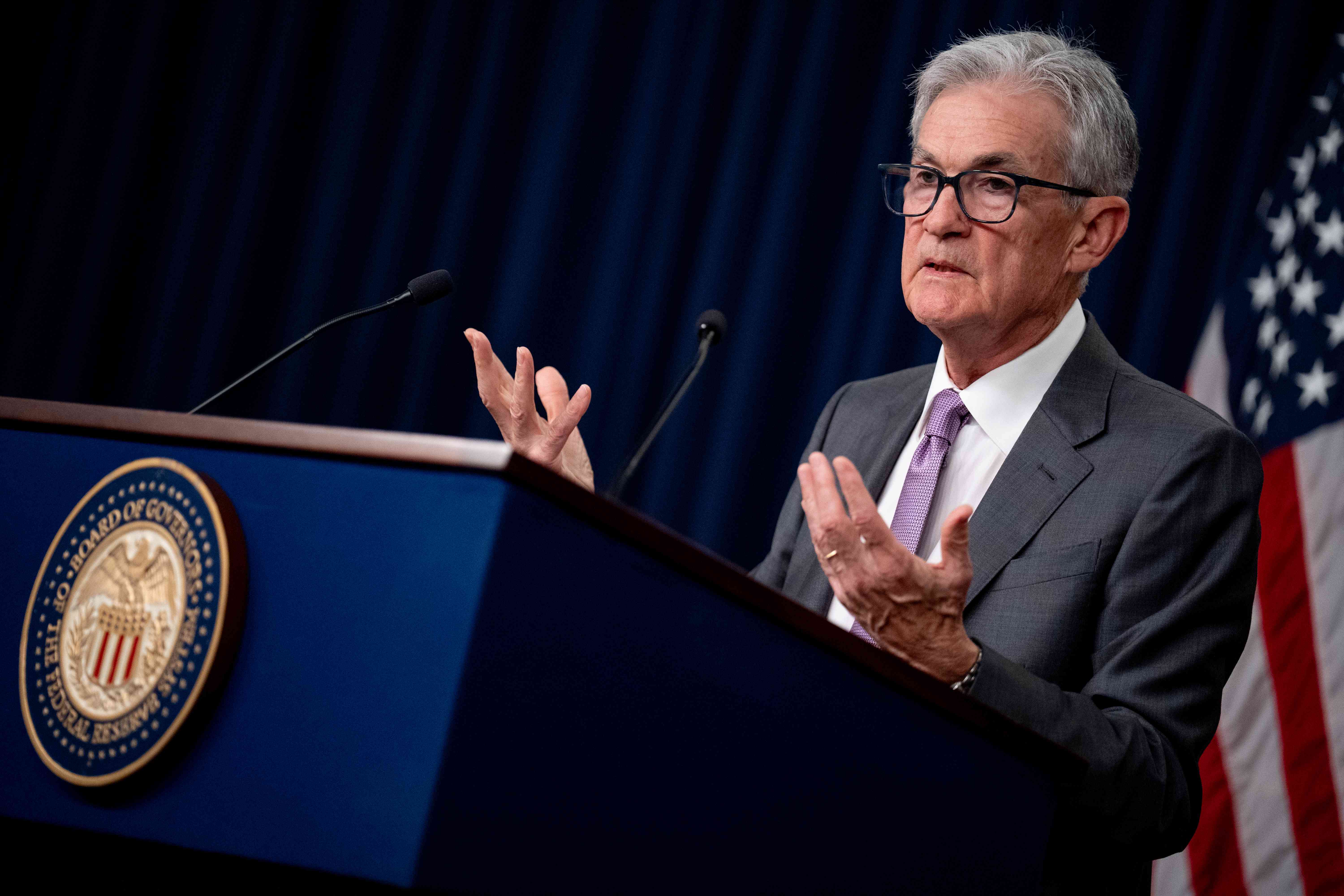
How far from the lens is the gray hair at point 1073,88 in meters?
1.67

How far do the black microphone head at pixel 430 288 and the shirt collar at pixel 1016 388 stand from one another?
737 mm

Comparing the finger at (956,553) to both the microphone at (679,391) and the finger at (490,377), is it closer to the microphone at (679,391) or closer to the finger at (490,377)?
the finger at (490,377)

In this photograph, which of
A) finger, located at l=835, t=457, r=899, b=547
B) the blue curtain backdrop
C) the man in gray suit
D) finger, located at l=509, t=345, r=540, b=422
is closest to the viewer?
finger, located at l=835, t=457, r=899, b=547

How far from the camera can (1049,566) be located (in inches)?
53.9

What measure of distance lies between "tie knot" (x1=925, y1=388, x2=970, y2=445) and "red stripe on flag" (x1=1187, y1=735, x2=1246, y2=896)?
1192mm

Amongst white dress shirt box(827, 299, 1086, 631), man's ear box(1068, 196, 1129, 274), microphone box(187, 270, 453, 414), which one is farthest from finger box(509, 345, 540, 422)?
man's ear box(1068, 196, 1129, 274)

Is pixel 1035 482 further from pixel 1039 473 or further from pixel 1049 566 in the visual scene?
pixel 1049 566

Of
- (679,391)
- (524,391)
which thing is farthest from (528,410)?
(679,391)

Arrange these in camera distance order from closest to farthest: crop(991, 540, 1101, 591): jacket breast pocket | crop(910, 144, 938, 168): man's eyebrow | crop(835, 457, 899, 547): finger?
crop(835, 457, 899, 547): finger, crop(991, 540, 1101, 591): jacket breast pocket, crop(910, 144, 938, 168): man's eyebrow

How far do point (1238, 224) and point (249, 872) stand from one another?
259 cm

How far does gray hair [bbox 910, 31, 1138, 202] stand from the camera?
65.9 inches

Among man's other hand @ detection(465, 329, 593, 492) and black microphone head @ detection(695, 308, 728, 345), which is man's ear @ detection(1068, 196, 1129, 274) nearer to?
black microphone head @ detection(695, 308, 728, 345)

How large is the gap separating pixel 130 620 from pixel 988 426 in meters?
1.14

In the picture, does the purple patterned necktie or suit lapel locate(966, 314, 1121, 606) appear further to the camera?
the purple patterned necktie
